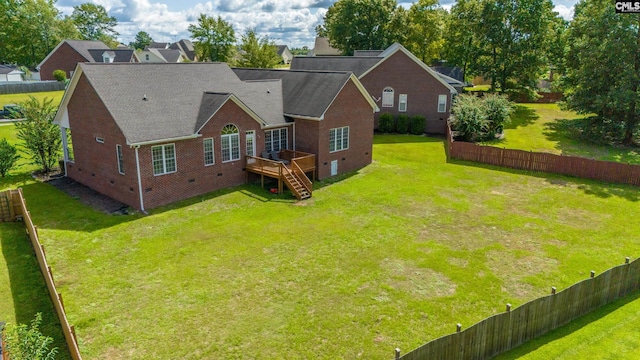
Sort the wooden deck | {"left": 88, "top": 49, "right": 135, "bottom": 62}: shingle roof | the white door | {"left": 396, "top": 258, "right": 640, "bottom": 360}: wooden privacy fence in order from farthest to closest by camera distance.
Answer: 1. {"left": 88, "top": 49, "right": 135, "bottom": 62}: shingle roof
2. the white door
3. the wooden deck
4. {"left": 396, "top": 258, "right": 640, "bottom": 360}: wooden privacy fence

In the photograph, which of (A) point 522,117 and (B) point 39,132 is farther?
(A) point 522,117

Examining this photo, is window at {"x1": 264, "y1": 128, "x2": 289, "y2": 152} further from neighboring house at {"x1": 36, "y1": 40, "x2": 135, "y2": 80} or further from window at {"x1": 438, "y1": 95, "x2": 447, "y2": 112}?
neighboring house at {"x1": 36, "y1": 40, "x2": 135, "y2": 80}

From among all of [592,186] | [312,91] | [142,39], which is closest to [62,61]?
[312,91]

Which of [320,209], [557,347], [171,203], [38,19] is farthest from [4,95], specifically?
[557,347]

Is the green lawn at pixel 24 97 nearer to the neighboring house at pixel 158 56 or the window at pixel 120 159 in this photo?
the window at pixel 120 159

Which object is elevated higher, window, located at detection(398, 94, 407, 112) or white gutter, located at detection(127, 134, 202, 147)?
window, located at detection(398, 94, 407, 112)

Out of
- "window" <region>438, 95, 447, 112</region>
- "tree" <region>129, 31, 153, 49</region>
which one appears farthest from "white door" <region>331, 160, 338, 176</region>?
"tree" <region>129, 31, 153, 49</region>

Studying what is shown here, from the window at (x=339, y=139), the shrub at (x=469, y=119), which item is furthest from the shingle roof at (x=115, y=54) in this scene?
the shrub at (x=469, y=119)

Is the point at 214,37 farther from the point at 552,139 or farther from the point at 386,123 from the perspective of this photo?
the point at 552,139
